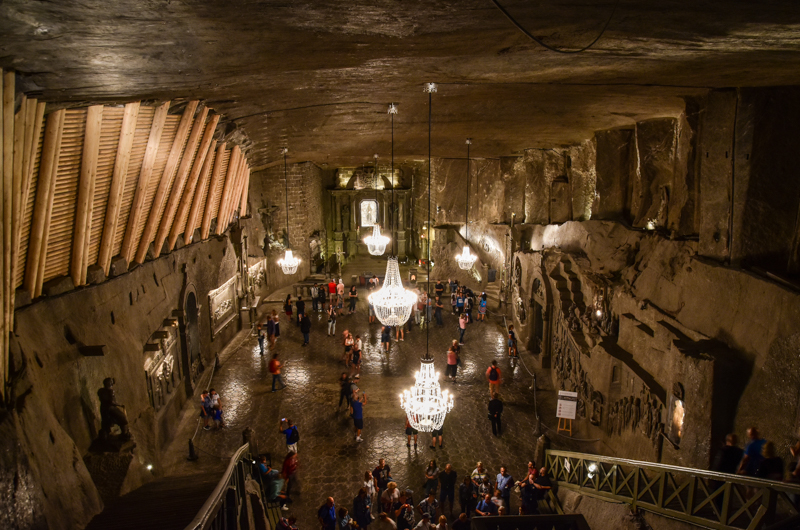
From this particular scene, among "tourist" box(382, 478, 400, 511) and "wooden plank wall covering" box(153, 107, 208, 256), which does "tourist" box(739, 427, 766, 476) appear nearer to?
"tourist" box(382, 478, 400, 511)

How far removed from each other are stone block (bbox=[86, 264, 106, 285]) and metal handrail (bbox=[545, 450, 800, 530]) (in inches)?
281

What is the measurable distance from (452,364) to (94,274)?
24.1 feet

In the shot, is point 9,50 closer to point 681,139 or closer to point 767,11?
point 767,11

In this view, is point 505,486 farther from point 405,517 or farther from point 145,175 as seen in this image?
point 145,175

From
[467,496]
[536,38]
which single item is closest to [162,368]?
[467,496]

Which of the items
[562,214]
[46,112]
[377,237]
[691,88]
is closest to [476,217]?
[562,214]

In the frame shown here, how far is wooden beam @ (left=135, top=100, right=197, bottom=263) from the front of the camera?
7.18 metres

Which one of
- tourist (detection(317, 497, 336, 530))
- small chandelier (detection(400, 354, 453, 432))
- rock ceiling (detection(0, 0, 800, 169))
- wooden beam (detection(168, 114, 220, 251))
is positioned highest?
rock ceiling (detection(0, 0, 800, 169))

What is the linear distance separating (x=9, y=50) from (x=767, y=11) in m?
5.18

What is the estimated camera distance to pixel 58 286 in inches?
244

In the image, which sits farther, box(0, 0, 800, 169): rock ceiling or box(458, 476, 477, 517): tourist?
box(458, 476, 477, 517): tourist

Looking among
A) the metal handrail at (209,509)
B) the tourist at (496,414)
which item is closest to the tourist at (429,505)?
the tourist at (496,414)

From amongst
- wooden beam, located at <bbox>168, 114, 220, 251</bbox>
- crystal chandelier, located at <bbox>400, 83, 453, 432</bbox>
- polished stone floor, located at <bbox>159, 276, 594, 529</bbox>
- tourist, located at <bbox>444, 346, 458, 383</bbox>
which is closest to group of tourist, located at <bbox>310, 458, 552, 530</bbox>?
polished stone floor, located at <bbox>159, 276, 594, 529</bbox>

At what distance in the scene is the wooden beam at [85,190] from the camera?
5457mm
